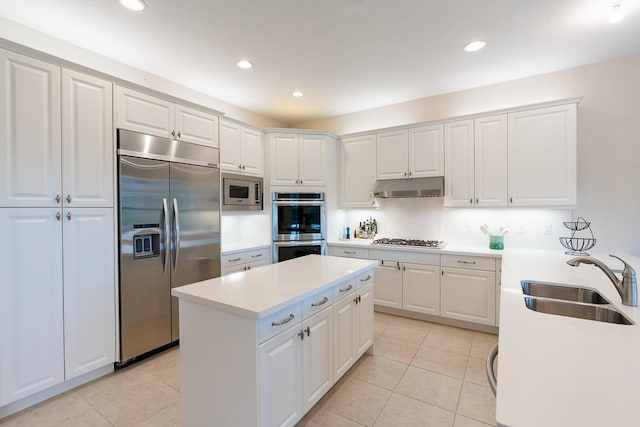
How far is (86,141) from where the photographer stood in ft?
7.19

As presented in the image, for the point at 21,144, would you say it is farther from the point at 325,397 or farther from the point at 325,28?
the point at 325,397

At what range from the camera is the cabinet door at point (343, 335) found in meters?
2.03

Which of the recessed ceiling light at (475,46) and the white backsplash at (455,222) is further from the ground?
the recessed ceiling light at (475,46)

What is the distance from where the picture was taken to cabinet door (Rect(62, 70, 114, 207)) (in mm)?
2100

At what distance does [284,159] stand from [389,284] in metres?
2.17

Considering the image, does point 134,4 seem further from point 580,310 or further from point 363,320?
point 580,310

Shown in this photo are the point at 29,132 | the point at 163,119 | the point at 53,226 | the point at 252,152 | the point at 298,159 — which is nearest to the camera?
the point at 29,132

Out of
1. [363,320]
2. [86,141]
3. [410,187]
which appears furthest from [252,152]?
[363,320]

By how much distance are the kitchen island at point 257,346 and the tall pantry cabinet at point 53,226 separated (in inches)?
44.7

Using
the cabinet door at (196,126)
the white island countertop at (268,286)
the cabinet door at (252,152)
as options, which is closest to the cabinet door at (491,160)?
the white island countertop at (268,286)

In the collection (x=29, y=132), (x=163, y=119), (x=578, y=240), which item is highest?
(x=163, y=119)

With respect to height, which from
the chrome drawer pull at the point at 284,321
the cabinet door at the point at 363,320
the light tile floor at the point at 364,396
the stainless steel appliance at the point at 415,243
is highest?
the stainless steel appliance at the point at 415,243

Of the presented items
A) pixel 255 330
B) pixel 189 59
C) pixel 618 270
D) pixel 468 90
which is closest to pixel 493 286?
pixel 618 270

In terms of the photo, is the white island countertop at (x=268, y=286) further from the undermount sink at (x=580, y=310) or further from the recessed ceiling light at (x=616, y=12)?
the recessed ceiling light at (x=616, y=12)
